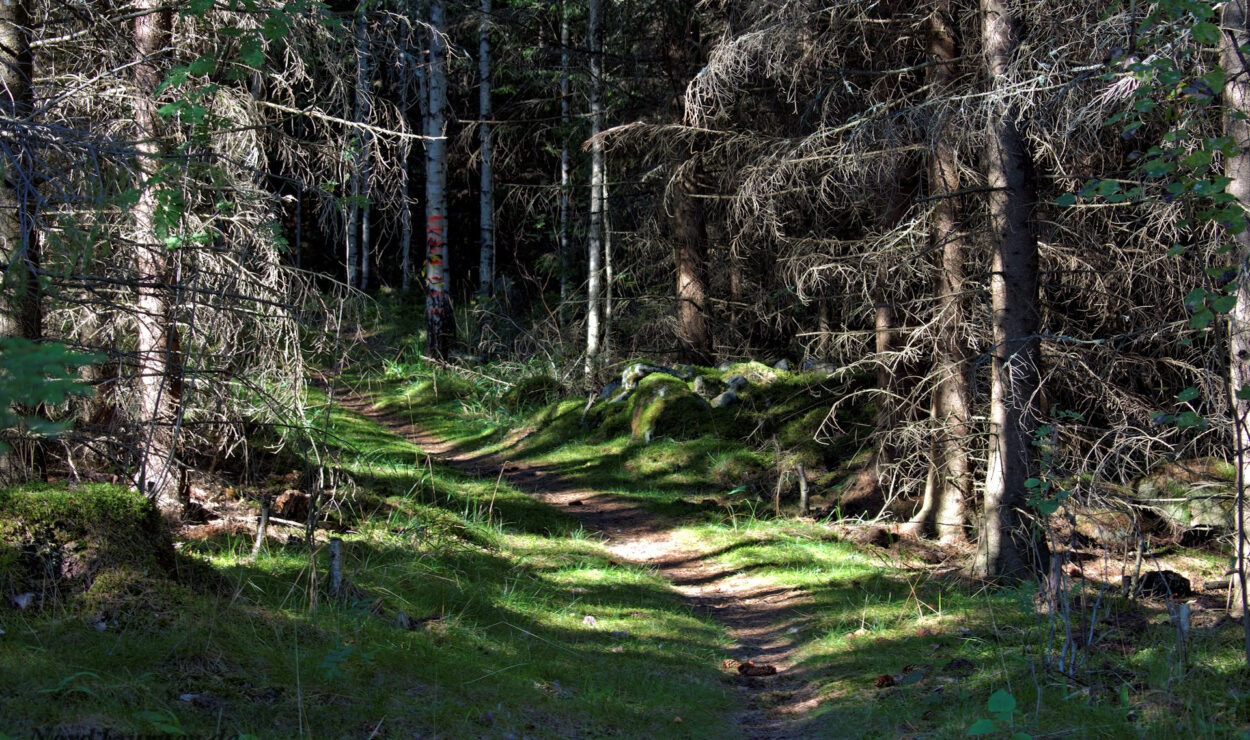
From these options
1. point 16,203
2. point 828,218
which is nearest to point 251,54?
point 16,203

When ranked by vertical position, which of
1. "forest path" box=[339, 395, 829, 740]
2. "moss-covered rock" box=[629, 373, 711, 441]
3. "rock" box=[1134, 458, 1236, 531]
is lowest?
"forest path" box=[339, 395, 829, 740]

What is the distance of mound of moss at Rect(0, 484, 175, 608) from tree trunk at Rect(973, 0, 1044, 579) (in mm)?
5983

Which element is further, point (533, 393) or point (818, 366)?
point (533, 393)

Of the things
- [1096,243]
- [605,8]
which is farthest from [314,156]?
[605,8]

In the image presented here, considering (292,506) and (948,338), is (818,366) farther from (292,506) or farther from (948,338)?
(292,506)

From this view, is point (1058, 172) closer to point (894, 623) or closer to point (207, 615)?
point (894, 623)

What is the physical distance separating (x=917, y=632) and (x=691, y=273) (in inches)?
→ 348

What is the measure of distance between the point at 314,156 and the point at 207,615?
4668 millimetres

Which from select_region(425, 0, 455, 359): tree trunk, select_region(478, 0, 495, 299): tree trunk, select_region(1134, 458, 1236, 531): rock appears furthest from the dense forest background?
select_region(478, 0, 495, 299): tree trunk

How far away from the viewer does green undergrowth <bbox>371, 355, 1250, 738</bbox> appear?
399 cm

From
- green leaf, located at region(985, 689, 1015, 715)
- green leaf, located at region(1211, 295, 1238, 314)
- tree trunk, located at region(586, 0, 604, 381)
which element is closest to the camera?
green leaf, located at region(985, 689, 1015, 715)

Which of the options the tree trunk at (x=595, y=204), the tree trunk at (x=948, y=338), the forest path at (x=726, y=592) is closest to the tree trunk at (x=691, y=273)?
the tree trunk at (x=595, y=204)

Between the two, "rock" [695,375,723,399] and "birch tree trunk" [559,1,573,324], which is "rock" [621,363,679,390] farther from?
"birch tree trunk" [559,1,573,324]

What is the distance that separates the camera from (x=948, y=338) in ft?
26.7
